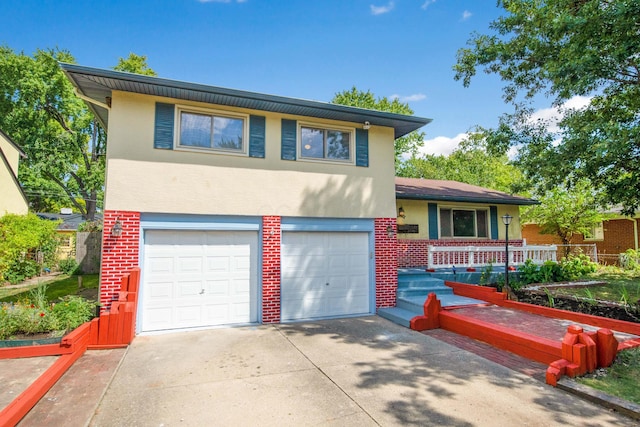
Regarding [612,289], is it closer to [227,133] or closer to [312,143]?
[312,143]

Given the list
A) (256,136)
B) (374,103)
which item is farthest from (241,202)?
(374,103)

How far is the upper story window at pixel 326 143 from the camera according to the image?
9.47m

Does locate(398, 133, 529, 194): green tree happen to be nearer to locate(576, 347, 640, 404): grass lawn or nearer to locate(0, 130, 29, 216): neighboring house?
locate(0, 130, 29, 216): neighboring house

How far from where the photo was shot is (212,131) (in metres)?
8.52

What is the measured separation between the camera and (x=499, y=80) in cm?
1299

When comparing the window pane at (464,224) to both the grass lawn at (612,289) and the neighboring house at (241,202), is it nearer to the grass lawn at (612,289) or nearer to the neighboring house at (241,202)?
the grass lawn at (612,289)

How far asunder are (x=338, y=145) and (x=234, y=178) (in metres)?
3.18

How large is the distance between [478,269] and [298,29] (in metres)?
9.92

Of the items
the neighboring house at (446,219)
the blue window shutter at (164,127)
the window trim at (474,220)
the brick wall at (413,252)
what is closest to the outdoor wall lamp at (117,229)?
the blue window shutter at (164,127)

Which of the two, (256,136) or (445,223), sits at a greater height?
(256,136)

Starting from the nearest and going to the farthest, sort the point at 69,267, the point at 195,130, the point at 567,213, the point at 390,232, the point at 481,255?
the point at 195,130
the point at 390,232
the point at 481,255
the point at 69,267
the point at 567,213

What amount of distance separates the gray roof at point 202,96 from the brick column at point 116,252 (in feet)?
9.19

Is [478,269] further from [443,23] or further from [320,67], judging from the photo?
[320,67]

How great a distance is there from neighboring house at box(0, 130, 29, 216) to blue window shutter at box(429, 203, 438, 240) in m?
17.8
